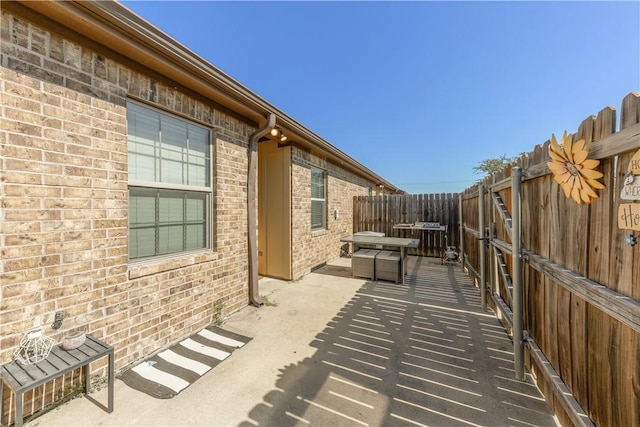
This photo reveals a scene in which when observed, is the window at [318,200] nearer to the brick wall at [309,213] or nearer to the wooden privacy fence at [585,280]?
the brick wall at [309,213]

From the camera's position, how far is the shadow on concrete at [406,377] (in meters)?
1.97

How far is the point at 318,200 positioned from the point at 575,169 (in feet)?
18.9

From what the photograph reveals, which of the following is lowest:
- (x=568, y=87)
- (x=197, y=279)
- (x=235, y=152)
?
(x=197, y=279)

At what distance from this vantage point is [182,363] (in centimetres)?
265

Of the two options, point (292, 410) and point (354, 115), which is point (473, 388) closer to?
point (292, 410)

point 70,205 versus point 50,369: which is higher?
point 70,205

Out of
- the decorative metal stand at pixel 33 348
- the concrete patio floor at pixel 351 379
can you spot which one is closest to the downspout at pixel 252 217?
the concrete patio floor at pixel 351 379

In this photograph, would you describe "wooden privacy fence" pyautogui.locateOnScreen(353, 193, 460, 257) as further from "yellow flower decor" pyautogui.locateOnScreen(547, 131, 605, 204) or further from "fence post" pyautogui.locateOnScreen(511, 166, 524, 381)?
"yellow flower decor" pyautogui.locateOnScreen(547, 131, 605, 204)

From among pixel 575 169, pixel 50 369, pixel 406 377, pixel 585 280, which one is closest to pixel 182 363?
pixel 50 369

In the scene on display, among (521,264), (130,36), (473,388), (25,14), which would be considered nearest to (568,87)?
(521,264)

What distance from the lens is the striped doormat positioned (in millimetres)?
2309

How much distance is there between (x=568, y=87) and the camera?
10.6m

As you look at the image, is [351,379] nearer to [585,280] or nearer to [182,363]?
[182,363]

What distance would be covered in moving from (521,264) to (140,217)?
4.08m
